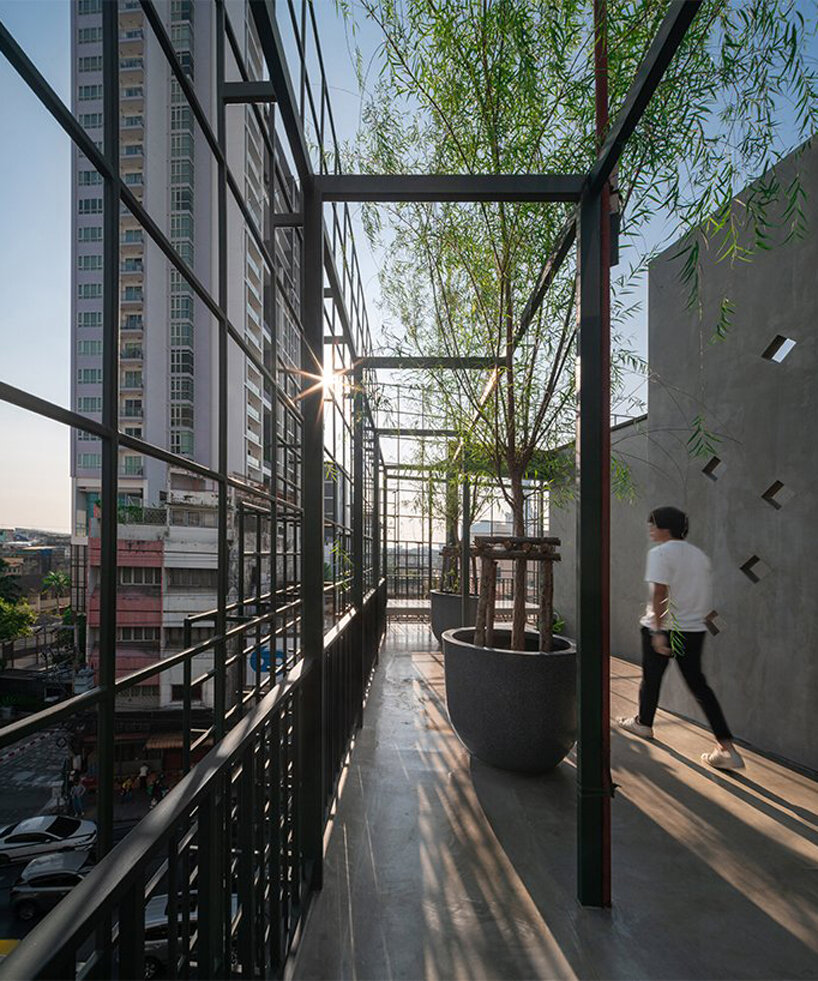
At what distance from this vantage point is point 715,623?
11.4 ft

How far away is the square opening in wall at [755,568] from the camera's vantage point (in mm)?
3177

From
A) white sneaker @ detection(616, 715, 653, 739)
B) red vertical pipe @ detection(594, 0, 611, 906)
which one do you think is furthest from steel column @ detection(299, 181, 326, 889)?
white sneaker @ detection(616, 715, 653, 739)

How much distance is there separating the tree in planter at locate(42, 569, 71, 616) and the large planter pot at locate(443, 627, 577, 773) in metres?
2.17

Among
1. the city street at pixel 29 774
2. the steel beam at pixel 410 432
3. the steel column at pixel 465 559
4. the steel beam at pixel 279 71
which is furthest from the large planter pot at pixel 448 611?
the city street at pixel 29 774

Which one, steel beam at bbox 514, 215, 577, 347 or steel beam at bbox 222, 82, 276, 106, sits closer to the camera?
steel beam at bbox 222, 82, 276, 106

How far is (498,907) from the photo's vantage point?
1773 millimetres

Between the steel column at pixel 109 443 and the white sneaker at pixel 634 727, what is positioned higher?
the steel column at pixel 109 443

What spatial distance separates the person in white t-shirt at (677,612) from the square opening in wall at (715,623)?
14.4 inches

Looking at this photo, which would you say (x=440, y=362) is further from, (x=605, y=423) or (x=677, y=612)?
(x=677, y=612)

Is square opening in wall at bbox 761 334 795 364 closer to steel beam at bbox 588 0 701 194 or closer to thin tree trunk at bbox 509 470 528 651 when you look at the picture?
thin tree trunk at bbox 509 470 528 651

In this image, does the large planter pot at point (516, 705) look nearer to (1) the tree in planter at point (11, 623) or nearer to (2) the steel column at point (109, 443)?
(2) the steel column at point (109, 443)

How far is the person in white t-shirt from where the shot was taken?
297cm

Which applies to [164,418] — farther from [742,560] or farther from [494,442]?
[742,560]

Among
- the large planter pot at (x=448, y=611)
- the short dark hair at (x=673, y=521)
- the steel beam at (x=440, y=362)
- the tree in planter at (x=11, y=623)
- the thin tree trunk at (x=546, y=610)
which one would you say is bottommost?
the large planter pot at (x=448, y=611)
